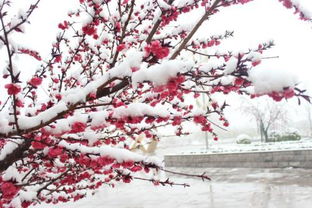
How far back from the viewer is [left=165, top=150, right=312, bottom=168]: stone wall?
1226 centimetres

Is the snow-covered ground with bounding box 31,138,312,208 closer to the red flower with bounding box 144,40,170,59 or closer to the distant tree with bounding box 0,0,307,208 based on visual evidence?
the distant tree with bounding box 0,0,307,208

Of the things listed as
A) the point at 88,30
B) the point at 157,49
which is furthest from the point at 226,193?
the point at 157,49

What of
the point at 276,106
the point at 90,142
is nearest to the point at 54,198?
the point at 90,142

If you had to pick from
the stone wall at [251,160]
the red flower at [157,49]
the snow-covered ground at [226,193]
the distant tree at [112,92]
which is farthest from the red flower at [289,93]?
the stone wall at [251,160]

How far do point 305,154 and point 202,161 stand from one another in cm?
492

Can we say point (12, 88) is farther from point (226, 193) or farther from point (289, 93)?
point (226, 193)

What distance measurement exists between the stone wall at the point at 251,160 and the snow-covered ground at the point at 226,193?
64cm

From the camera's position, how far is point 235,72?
5.33ft

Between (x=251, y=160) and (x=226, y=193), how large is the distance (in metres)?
5.11

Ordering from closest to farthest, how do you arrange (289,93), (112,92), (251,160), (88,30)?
(289,93), (112,92), (88,30), (251,160)

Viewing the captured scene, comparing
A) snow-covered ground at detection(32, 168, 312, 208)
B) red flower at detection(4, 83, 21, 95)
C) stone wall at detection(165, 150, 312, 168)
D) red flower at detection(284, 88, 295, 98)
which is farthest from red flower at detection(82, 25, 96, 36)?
stone wall at detection(165, 150, 312, 168)

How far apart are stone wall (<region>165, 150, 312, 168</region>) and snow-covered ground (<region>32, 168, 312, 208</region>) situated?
0.64 metres

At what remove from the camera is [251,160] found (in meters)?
13.8

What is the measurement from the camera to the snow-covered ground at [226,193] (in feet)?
25.8
